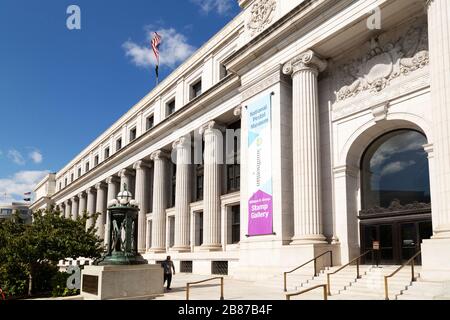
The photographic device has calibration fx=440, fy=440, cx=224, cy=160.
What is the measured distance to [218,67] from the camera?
33344 mm

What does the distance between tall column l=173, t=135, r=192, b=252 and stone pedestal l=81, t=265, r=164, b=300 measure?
17858 millimetres

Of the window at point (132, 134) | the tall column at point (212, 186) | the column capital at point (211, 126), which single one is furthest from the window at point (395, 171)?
the window at point (132, 134)

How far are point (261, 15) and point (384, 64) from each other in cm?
838

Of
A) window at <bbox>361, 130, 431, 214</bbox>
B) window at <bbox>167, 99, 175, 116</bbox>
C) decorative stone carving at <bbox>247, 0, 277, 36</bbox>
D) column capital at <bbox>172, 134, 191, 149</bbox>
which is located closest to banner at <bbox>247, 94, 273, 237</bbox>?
decorative stone carving at <bbox>247, 0, 277, 36</bbox>

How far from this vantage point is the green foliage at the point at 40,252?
21766 mm

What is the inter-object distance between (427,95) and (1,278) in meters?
21.9

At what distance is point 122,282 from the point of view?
15.6 meters

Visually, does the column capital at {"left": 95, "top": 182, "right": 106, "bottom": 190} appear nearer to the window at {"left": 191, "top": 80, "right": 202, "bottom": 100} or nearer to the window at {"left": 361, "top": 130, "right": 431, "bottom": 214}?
the window at {"left": 191, "top": 80, "right": 202, "bottom": 100}


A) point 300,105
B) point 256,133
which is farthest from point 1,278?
point 300,105

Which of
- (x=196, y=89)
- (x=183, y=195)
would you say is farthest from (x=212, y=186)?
(x=196, y=89)

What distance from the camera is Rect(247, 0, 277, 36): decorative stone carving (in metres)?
24.5

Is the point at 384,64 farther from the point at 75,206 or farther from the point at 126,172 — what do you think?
the point at 75,206

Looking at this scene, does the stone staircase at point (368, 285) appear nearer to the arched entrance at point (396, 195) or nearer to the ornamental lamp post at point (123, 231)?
the arched entrance at point (396, 195)
